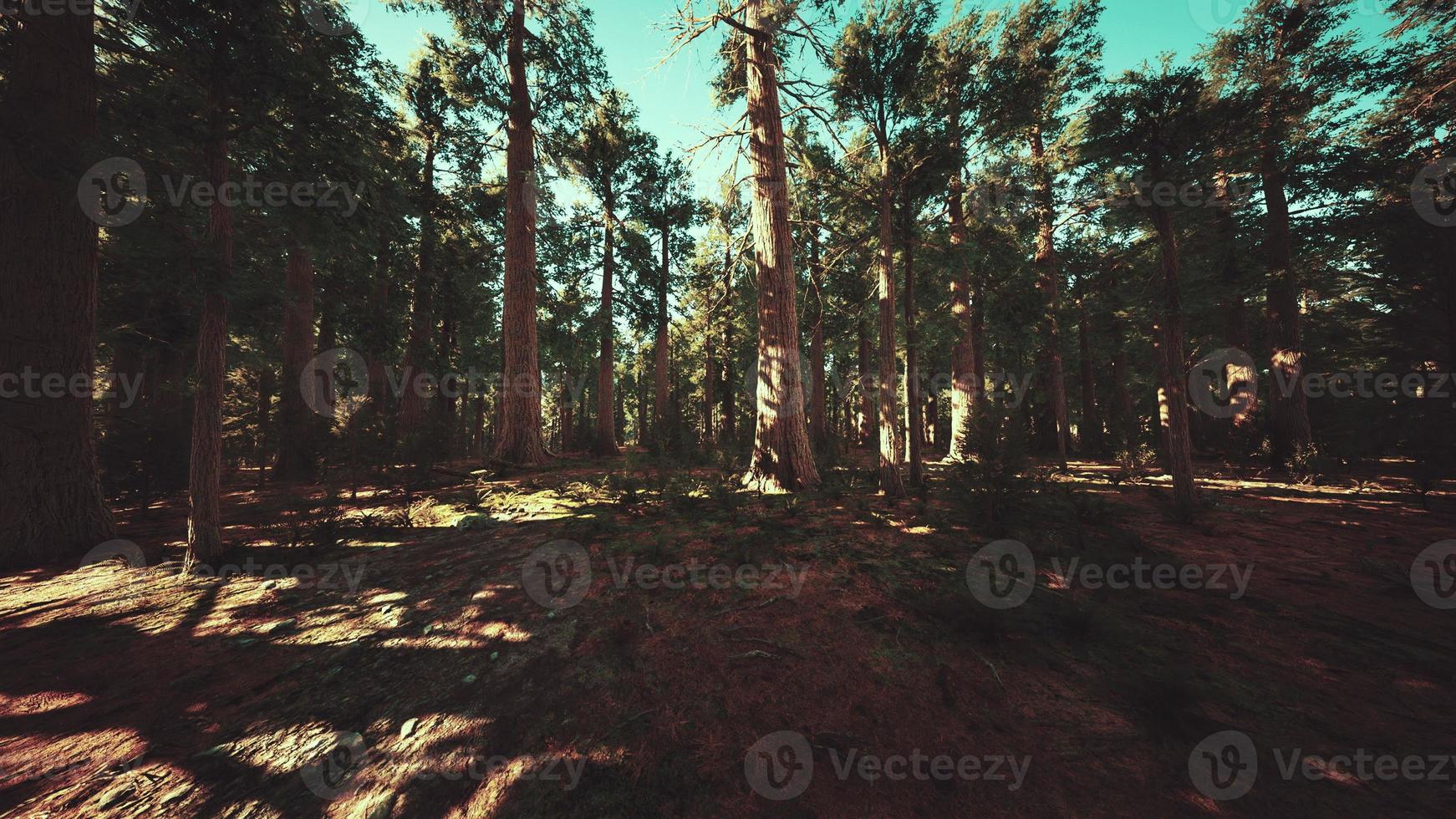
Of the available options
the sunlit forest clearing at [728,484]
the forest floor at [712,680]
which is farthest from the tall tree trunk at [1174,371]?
the forest floor at [712,680]

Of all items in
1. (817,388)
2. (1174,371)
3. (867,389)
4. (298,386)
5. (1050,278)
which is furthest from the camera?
(867,389)

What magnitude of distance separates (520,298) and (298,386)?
Result: 19.7 feet

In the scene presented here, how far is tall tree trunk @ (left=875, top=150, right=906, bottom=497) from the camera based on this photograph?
23.0ft

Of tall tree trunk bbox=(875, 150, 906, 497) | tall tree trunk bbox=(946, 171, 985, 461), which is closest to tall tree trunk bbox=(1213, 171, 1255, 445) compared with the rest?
tall tree trunk bbox=(946, 171, 985, 461)

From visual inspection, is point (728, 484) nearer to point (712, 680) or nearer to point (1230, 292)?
point (712, 680)

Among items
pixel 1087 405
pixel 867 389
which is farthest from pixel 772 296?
pixel 1087 405

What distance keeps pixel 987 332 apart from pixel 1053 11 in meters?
9.73

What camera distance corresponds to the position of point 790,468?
7207 millimetres

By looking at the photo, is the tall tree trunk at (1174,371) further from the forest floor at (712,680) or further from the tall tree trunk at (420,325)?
the tall tree trunk at (420,325)

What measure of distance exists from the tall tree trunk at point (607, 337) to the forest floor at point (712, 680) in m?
9.90

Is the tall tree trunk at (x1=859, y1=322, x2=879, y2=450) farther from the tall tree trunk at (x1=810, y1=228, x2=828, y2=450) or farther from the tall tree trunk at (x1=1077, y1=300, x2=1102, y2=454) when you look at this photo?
the tall tree trunk at (x1=1077, y1=300, x2=1102, y2=454)

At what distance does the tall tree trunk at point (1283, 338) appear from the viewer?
10.1 meters

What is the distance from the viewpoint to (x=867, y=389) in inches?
692

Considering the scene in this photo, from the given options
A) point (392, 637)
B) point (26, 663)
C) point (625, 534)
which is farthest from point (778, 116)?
point (26, 663)
